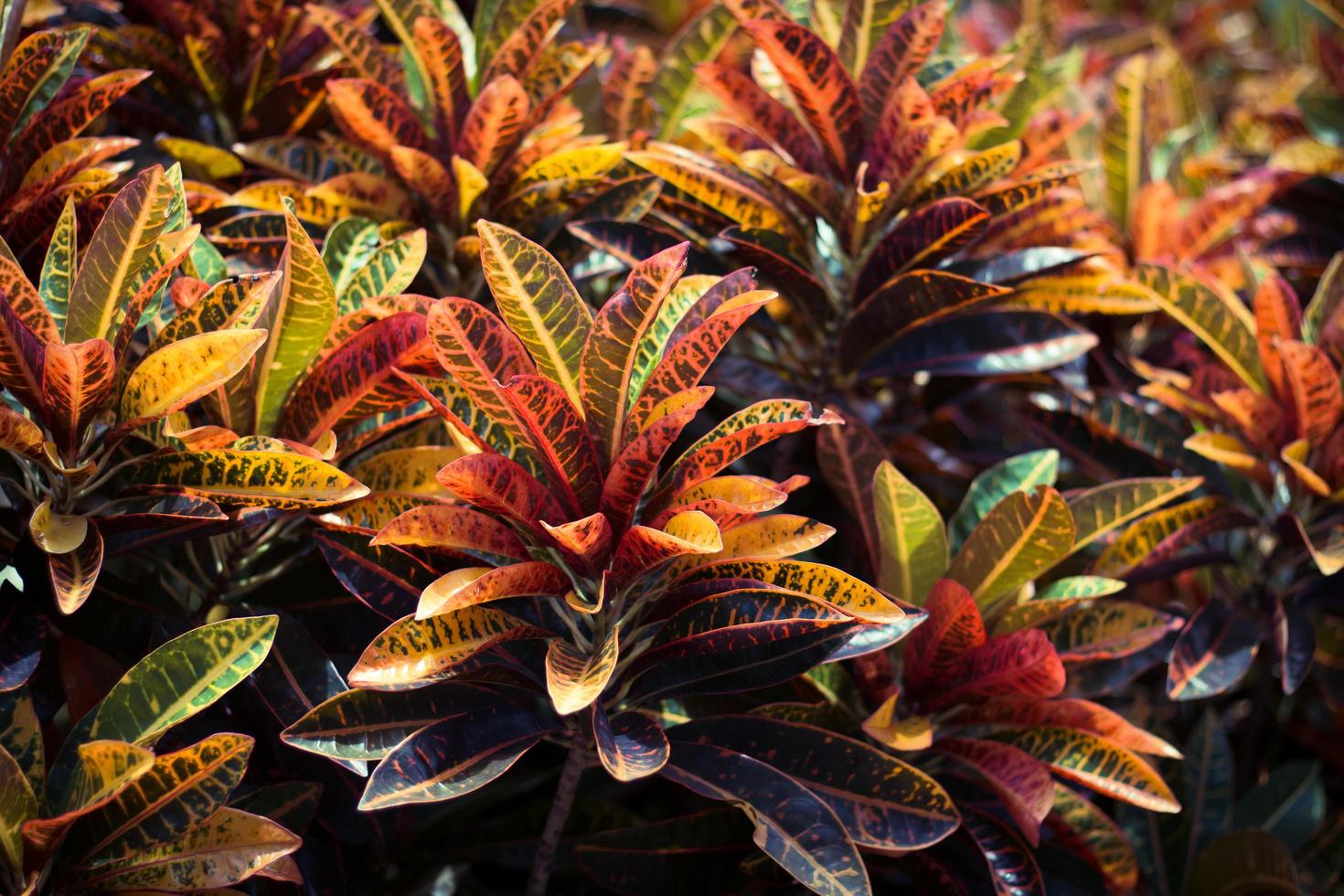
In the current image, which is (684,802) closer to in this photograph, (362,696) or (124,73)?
(362,696)

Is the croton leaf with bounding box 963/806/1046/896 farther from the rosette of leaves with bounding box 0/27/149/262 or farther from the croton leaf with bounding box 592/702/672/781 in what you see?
the rosette of leaves with bounding box 0/27/149/262

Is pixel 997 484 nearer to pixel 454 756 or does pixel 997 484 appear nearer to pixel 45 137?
pixel 454 756

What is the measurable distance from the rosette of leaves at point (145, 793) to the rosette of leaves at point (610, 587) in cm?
9

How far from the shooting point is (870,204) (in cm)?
149

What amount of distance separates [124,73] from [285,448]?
642 millimetres

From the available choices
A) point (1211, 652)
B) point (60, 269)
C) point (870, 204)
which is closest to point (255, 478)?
point (60, 269)

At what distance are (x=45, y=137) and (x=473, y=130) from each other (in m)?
0.53

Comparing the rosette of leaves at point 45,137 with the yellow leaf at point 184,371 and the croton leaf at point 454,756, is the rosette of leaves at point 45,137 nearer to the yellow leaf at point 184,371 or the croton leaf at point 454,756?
the yellow leaf at point 184,371

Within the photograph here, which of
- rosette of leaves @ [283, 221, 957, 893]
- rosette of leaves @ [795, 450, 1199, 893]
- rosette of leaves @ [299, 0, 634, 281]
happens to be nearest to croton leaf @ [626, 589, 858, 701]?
rosette of leaves @ [283, 221, 957, 893]

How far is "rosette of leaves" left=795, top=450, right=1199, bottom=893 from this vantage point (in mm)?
1326

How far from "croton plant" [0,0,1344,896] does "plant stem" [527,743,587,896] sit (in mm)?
10

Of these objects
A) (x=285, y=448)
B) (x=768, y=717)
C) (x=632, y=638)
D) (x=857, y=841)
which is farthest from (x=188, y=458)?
(x=857, y=841)

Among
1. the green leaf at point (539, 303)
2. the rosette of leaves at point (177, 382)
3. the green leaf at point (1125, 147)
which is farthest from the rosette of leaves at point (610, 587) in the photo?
the green leaf at point (1125, 147)

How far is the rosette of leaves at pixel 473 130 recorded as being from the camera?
1.49 metres
